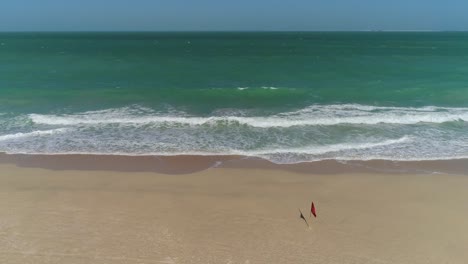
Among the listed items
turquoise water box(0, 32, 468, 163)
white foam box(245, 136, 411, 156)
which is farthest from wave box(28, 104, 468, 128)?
white foam box(245, 136, 411, 156)

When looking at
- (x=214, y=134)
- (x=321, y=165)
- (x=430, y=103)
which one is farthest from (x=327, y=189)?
(x=430, y=103)

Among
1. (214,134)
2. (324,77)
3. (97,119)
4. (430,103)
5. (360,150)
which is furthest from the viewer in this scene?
(324,77)

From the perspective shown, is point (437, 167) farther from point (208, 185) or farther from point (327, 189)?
point (208, 185)

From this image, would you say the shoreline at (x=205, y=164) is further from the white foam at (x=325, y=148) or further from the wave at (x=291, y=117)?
the wave at (x=291, y=117)

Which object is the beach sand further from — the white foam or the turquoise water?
the turquoise water

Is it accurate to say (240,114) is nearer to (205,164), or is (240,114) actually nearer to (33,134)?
(205,164)
